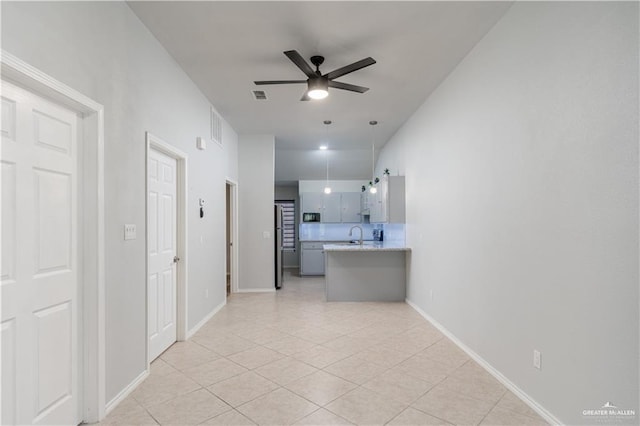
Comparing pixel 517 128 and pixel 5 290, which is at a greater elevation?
pixel 517 128

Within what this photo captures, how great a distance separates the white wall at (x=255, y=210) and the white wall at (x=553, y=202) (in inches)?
147

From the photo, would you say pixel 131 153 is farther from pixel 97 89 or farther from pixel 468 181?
pixel 468 181

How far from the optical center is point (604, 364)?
6.22 ft

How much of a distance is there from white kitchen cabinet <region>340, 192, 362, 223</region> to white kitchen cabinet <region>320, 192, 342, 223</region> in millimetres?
108

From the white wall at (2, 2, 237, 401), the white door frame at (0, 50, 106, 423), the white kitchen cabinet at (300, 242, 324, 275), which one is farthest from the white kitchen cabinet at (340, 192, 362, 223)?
the white door frame at (0, 50, 106, 423)

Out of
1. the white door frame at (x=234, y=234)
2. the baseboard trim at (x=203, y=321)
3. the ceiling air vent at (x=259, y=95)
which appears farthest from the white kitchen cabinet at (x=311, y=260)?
the ceiling air vent at (x=259, y=95)

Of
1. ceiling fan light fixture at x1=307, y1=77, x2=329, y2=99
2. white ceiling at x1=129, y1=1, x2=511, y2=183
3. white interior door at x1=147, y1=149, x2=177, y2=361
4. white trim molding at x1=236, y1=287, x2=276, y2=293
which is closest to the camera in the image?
white ceiling at x1=129, y1=1, x2=511, y2=183

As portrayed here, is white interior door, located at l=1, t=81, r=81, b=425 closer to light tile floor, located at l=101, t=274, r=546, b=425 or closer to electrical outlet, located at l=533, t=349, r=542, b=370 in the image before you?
light tile floor, located at l=101, t=274, r=546, b=425

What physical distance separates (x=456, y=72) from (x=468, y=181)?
1.25 meters

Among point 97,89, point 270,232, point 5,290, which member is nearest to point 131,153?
point 97,89

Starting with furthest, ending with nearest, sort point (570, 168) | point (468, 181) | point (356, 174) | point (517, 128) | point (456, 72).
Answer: point (356, 174) → point (456, 72) → point (468, 181) → point (517, 128) → point (570, 168)

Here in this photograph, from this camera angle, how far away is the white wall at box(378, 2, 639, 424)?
1802mm

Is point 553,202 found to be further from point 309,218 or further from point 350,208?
point 309,218

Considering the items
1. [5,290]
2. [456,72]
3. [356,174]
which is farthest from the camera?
[356,174]
